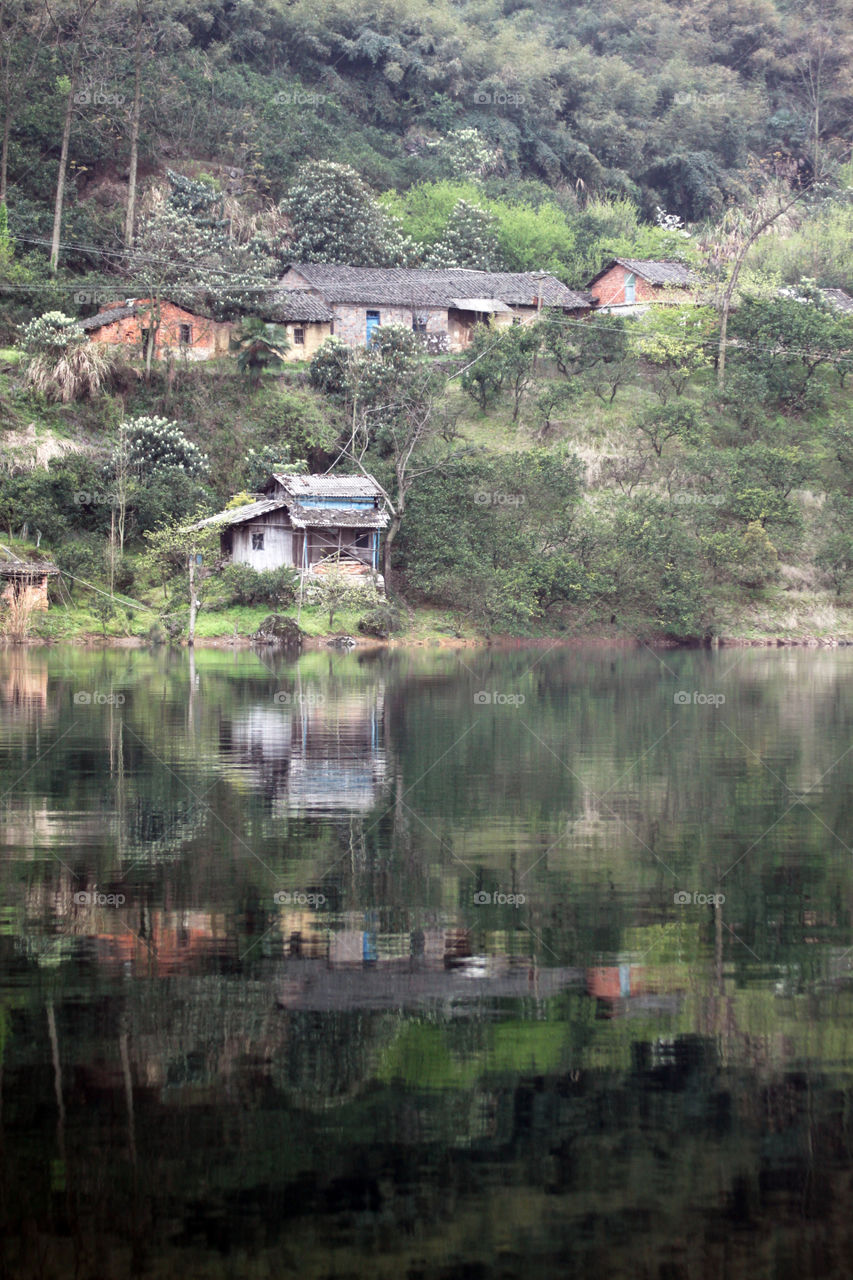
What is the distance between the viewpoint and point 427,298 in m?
63.2

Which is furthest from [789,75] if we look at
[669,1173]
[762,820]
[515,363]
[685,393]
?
[669,1173]

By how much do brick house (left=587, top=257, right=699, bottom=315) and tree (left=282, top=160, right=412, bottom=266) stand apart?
1081cm

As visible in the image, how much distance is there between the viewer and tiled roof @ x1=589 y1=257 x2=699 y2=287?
6806cm

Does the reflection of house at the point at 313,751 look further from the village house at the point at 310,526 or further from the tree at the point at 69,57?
the tree at the point at 69,57

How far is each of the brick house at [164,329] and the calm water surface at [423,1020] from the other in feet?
139

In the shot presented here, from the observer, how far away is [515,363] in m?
57.7

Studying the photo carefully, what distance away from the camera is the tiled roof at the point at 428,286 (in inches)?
2442

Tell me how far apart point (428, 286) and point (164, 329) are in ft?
45.0

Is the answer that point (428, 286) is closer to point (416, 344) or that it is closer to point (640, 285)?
point (416, 344)

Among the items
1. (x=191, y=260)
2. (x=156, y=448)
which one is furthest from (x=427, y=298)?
(x=156, y=448)

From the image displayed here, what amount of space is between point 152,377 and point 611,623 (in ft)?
72.5

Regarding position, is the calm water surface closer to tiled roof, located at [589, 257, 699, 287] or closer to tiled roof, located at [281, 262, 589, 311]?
tiled roof, located at [281, 262, 589, 311]

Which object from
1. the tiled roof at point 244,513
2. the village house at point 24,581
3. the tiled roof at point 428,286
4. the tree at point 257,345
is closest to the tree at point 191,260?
the tree at point 257,345

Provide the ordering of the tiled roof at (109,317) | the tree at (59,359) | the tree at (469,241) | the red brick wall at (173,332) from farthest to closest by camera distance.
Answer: the tree at (469,241)
the red brick wall at (173,332)
the tiled roof at (109,317)
the tree at (59,359)
